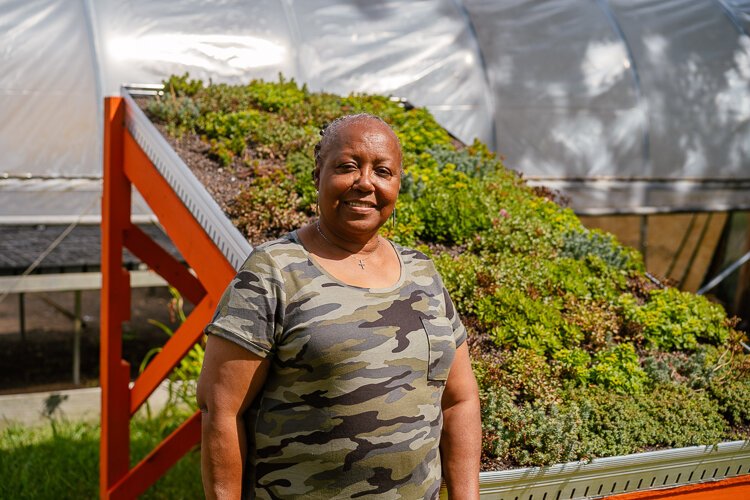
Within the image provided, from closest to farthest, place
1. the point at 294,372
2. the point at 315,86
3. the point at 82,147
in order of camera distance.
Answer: the point at 294,372, the point at 82,147, the point at 315,86

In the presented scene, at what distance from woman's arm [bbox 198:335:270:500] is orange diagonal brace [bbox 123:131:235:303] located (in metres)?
1.59

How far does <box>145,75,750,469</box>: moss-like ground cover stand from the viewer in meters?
3.45

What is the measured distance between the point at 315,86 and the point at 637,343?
4.57 metres

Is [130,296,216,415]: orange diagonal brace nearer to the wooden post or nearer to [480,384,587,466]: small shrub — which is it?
the wooden post

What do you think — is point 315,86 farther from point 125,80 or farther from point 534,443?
point 534,443

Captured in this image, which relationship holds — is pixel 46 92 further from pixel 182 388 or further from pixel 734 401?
pixel 734 401

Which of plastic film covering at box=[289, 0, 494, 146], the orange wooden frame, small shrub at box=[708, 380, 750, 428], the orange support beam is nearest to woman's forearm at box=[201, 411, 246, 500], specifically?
the orange support beam

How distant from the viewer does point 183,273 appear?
5449 millimetres

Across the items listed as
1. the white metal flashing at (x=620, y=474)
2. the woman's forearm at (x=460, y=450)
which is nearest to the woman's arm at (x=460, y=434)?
the woman's forearm at (x=460, y=450)

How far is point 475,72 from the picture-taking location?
8.58 meters

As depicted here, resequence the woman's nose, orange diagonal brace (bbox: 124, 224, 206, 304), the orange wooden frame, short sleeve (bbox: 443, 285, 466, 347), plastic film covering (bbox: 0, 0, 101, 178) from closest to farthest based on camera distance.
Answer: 1. the woman's nose
2. short sleeve (bbox: 443, 285, 466, 347)
3. the orange wooden frame
4. orange diagonal brace (bbox: 124, 224, 206, 304)
5. plastic film covering (bbox: 0, 0, 101, 178)

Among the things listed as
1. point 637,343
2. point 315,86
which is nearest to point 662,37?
point 315,86

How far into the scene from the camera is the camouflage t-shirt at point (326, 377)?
86.2 inches

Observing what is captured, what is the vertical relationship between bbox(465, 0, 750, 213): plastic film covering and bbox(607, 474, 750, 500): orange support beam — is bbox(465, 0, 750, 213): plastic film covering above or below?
above
